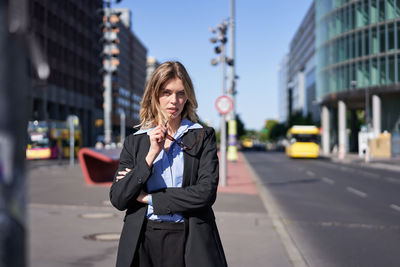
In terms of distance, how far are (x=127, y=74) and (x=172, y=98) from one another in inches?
4550

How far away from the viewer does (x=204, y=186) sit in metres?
2.40

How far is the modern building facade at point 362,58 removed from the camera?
50.2 m

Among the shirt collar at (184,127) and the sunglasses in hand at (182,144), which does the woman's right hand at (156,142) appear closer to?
the sunglasses in hand at (182,144)

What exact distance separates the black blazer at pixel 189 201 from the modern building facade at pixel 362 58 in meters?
44.9

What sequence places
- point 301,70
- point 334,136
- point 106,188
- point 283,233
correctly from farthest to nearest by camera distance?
point 301,70, point 334,136, point 106,188, point 283,233

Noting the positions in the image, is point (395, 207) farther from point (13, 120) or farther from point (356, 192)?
point (13, 120)

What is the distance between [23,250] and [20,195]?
116mm

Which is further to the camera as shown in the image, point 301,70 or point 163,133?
point 301,70

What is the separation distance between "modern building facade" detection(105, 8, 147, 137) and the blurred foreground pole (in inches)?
3837

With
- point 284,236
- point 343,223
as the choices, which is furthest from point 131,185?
point 343,223

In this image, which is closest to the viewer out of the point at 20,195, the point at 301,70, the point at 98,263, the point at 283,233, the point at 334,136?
the point at 20,195

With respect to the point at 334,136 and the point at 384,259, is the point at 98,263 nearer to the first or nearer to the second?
the point at 384,259

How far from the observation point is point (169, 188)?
2.42m

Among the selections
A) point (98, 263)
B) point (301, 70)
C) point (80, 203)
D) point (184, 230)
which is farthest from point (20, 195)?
point (301, 70)
